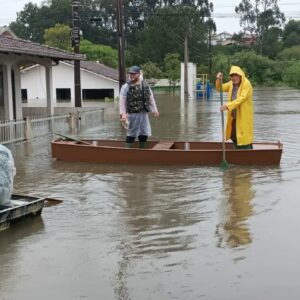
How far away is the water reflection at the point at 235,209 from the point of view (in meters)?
6.06

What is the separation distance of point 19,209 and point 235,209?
104 inches

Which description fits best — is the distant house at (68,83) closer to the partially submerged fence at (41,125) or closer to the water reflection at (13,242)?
the partially submerged fence at (41,125)

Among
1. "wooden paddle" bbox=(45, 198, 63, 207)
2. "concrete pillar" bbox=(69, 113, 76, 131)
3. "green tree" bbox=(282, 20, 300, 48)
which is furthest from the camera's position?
"green tree" bbox=(282, 20, 300, 48)

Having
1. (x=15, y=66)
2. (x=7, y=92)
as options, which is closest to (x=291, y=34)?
(x=15, y=66)

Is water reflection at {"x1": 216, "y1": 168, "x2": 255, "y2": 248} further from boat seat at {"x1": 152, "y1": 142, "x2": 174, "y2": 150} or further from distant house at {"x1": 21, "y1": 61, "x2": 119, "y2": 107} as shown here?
distant house at {"x1": 21, "y1": 61, "x2": 119, "y2": 107}

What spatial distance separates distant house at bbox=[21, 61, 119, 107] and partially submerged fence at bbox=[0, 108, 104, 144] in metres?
26.0

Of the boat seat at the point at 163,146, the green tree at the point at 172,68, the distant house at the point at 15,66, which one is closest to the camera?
the boat seat at the point at 163,146

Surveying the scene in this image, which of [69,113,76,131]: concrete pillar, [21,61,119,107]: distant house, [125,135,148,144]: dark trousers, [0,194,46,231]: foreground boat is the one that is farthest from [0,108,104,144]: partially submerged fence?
[21,61,119,107]: distant house

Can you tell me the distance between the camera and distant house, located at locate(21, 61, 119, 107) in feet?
156

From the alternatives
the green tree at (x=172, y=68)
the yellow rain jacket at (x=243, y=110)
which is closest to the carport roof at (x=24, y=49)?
the yellow rain jacket at (x=243, y=110)

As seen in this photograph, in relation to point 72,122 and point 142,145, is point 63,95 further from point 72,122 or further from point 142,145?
point 142,145

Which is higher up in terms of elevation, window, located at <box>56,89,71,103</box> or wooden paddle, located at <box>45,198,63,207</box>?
window, located at <box>56,89,71,103</box>

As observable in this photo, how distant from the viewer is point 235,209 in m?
7.34

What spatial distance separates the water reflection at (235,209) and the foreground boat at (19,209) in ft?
7.09
